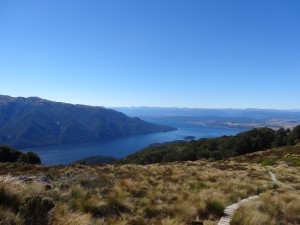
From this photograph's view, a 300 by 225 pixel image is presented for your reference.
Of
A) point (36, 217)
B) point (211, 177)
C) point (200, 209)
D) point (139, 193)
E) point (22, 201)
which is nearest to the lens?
point (36, 217)

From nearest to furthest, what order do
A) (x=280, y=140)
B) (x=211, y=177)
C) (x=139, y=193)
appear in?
(x=139, y=193), (x=211, y=177), (x=280, y=140)

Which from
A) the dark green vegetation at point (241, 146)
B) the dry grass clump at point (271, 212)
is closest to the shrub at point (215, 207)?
the dry grass clump at point (271, 212)

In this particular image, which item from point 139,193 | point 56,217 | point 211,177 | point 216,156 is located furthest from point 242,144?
point 56,217

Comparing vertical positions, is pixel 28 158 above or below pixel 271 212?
below

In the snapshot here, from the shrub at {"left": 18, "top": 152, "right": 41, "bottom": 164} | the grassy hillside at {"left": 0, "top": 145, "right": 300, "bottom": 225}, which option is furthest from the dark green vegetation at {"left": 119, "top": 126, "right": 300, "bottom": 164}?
the grassy hillside at {"left": 0, "top": 145, "right": 300, "bottom": 225}

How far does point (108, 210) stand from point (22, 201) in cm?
322

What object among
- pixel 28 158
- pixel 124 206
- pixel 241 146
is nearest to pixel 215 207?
pixel 124 206

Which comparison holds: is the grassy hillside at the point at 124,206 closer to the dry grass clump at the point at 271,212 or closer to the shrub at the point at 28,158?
the dry grass clump at the point at 271,212

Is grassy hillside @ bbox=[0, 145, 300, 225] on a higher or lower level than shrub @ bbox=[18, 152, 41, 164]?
higher

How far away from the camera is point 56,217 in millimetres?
7508

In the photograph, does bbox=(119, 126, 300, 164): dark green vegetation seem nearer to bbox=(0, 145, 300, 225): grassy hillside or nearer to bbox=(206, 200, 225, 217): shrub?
bbox=(0, 145, 300, 225): grassy hillside

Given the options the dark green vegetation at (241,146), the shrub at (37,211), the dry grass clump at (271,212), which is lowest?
the dark green vegetation at (241,146)

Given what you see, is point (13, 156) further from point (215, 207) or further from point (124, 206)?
point (215, 207)

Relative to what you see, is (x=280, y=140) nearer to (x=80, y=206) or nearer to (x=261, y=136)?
(x=261, y=136)
